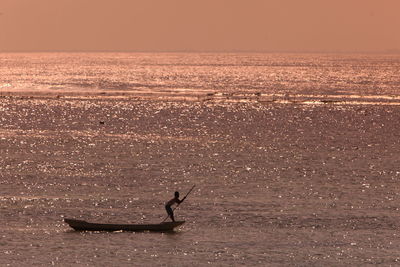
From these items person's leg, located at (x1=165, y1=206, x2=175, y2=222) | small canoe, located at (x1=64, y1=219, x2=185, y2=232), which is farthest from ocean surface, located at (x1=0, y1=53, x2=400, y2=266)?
person's leg, located at (x1=165, y1=206, x2=175, y2=222)

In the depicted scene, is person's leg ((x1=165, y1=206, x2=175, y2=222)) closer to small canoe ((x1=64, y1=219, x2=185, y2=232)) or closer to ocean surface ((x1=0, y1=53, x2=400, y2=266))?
ocean surface ((x1=0, y1=53, x2=400, y2=266))

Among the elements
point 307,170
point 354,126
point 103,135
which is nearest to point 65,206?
point 307,170

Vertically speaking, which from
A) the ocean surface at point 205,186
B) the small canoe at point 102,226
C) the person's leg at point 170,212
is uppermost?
the person's leg at point 170,212

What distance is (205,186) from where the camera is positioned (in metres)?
69.2

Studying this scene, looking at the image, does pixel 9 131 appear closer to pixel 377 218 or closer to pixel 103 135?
pixel 103 135

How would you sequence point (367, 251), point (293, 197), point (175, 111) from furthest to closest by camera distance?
point (175, 111) < point (293, 197) < point (367, 251)

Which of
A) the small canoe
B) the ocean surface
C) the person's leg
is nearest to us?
the ocean surface

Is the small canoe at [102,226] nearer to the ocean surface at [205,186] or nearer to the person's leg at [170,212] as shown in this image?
the ocean surface at [205,186]

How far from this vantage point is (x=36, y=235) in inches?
2032

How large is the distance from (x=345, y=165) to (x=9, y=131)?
47055 mm

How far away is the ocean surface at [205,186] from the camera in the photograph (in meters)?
49.0

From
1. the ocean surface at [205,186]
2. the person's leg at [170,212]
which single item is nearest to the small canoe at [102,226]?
the ocean surface at [205,186]

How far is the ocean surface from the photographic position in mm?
49000

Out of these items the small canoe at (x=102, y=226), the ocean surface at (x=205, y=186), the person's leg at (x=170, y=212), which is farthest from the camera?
the person's leg at (x=170, y=212)
